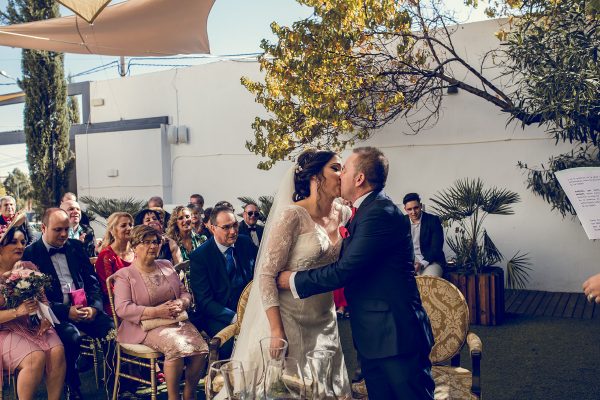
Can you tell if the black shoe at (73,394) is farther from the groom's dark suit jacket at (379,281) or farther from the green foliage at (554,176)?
the green foliage at (554,176)

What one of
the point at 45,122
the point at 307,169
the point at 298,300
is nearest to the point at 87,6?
the point at 307,169

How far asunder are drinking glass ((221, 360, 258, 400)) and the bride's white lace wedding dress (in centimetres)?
120

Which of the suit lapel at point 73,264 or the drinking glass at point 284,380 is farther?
the suit lapel at point 73,264

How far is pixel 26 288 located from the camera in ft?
13.8

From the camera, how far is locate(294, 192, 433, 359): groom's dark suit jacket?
2758 millimetres

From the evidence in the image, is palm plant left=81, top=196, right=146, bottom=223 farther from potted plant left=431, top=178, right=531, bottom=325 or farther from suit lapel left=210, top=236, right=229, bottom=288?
suit lapel left=210, top=236, right=229, bottom=288

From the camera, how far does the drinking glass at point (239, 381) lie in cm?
184

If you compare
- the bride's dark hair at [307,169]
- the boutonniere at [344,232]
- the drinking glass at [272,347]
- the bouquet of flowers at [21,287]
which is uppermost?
the bride's dark hair at [307,169]

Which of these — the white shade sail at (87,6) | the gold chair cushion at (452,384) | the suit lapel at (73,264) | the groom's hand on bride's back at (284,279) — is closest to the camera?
the groom's hand on bride's back at (284,279)

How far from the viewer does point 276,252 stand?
10.2 ft

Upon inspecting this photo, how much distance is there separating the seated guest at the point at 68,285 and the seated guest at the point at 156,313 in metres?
0.42

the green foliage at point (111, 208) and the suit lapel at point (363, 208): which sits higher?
the suit lapel at point (363, 208)

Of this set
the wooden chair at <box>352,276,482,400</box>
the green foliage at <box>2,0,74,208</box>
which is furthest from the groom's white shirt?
the green foliage at <box>2,0,74,208</box>

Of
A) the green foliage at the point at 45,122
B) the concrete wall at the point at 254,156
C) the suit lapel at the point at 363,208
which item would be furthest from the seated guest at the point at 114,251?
the green foliage at the point at 45,122
